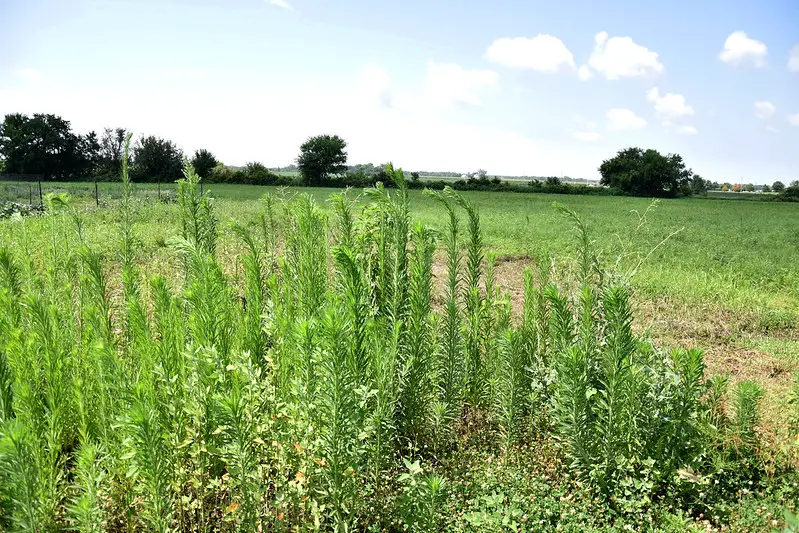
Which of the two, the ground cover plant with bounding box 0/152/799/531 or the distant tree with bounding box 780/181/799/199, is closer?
the ground cover plant with bounding box 0/152/799/531

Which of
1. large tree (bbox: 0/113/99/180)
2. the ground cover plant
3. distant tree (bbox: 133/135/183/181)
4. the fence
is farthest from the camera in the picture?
large tree (bbox: 0/113/99/180)

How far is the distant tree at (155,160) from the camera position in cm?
5134

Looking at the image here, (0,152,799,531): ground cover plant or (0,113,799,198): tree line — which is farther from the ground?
(0,113,799,198): tree line

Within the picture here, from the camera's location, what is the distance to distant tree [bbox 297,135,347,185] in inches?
3228

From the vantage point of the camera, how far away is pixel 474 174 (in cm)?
6216

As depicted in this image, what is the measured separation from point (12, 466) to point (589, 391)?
261 centimetres

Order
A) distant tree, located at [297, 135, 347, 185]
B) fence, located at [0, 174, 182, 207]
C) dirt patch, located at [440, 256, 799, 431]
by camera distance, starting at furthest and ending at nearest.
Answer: distant tree, located at [297, 135, 347, 185] < fence, located at [0, 174, 182, 207] < dirt patch, located at [440, 256, 799, 431]

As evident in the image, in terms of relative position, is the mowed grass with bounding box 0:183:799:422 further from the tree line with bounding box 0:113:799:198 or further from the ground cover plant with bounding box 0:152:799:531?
the tree line with bounding box 0:113:799:198

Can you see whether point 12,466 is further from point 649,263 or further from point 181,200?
point 649,263

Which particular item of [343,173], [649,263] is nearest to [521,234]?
[649,263]

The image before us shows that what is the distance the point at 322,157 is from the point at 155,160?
35.0 metres

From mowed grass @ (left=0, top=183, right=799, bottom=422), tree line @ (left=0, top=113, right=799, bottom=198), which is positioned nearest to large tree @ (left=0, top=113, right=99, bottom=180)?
tree line @ (left=0, top=113, right=799, bottom=198)

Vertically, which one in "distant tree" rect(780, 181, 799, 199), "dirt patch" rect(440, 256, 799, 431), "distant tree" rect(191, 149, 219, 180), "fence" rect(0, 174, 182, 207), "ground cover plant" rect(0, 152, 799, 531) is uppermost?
"distant tree" rect(191, 149, 219, 180)

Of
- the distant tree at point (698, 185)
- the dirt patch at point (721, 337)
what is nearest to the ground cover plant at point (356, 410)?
the dirt patch at point (721, 337)
